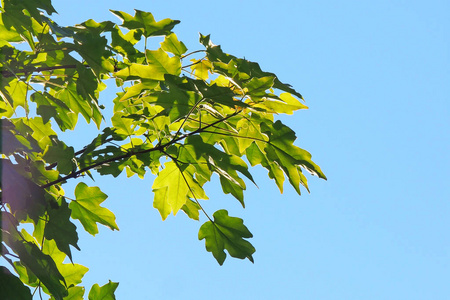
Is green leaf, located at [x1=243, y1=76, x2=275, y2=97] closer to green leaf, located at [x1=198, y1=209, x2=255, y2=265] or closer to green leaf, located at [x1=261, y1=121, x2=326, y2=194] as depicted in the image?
green leaf, located at [x1=261, y1=121, x2=326, y2=194]

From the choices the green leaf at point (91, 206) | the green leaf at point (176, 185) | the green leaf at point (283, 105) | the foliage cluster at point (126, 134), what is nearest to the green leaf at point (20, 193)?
the foliage cluster at point (126, 134)

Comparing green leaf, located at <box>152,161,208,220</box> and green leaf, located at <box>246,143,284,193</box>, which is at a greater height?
green leaf, located at <box>246,143,284,193</box>

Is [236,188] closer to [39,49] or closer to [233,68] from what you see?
[233,68]

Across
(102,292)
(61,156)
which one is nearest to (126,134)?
(61,156)

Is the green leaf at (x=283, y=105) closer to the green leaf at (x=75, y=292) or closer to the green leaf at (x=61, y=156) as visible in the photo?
Answer: the green leaf at (x=61, y=156)

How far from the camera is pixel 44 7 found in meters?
1.70

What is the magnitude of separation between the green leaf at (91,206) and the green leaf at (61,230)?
11.6 inches

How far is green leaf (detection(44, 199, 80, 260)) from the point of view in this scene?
1776 mm

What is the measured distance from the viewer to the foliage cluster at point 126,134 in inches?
65.9

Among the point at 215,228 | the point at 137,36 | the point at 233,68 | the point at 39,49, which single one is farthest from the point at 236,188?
the point at 39,49

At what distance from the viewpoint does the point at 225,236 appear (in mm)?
2068

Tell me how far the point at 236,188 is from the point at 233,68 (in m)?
0.49

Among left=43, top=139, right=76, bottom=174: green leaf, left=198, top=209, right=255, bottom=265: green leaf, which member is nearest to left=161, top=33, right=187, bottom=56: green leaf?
left=43, top=139, right=76, bottom=174: green leaf

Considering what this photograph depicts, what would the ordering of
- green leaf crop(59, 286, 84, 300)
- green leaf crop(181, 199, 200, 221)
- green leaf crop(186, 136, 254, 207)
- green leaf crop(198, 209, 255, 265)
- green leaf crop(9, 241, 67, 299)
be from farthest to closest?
green leaf crop(181, 199, 200, 221), green leaf crop(59, 286, 84, 300), green leaf crop(198, 209, 255, 265), green leaf crop(186, 136, 254, 207), green leaf crop(9, 241, 67, 299)
